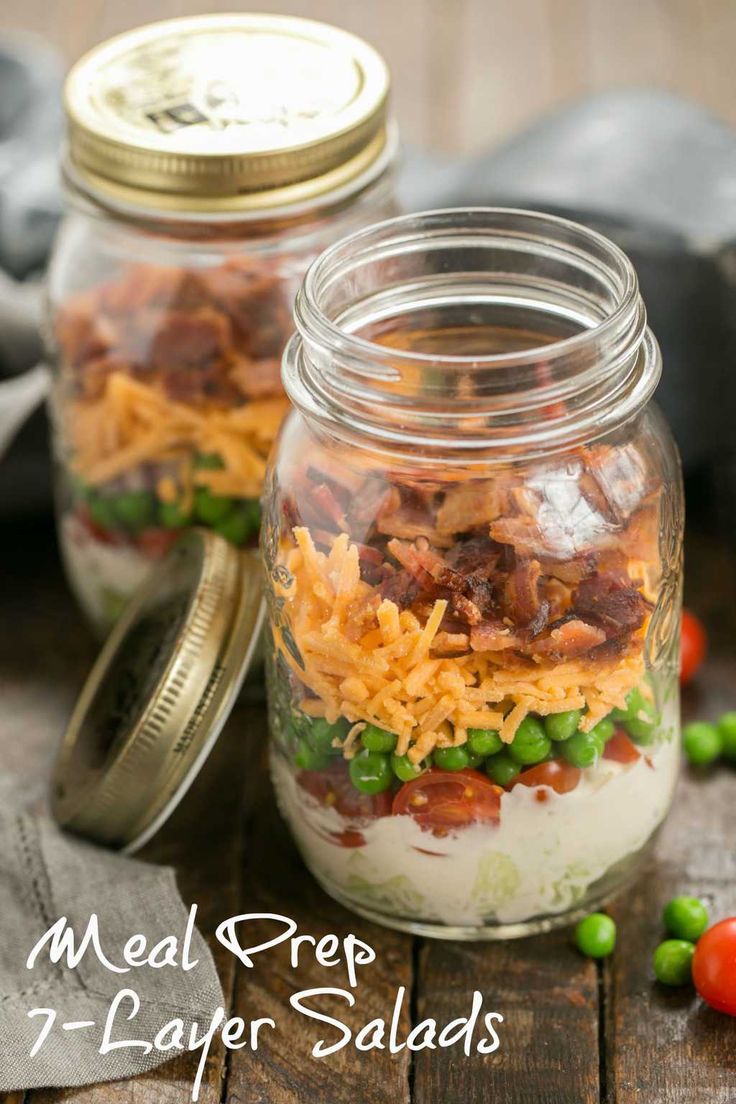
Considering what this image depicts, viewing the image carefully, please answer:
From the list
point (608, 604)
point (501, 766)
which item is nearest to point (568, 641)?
point (608, 604)

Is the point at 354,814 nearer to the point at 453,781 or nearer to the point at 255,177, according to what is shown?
the point at 453,781

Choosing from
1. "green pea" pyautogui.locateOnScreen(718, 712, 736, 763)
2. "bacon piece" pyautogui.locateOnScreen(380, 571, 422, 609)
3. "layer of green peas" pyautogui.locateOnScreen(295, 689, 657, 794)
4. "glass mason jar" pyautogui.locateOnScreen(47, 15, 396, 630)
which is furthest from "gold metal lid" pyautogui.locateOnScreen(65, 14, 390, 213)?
"green pea" pyautogui.locateOnScreen(718, 712, 736, 763)

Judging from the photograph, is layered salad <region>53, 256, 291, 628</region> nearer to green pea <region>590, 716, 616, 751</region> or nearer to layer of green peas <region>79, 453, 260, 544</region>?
layer of green peas <region>79, 453, 260, 544</region>

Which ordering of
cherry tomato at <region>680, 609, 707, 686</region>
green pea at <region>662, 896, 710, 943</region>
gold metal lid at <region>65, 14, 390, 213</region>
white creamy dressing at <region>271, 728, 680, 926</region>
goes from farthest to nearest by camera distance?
1. cherry tomato at <region>680, 609, 707, 686</region>
2. gold metal lid at <region>65, 14, 390, 213</region>
3. green pea at <region>662, 896, 710, 943</region>
4. white creamy dressing at <region>271, 728, 680, 926</region>

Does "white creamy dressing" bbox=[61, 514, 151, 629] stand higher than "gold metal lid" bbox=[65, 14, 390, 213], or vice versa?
"gold metal lid" bbox=[65, 14, 390, 213]

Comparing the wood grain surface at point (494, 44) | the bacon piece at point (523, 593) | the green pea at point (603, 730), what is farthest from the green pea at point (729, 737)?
the wood grain surface at point (494, 44)

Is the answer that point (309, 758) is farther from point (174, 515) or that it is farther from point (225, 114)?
point (225, 114)
